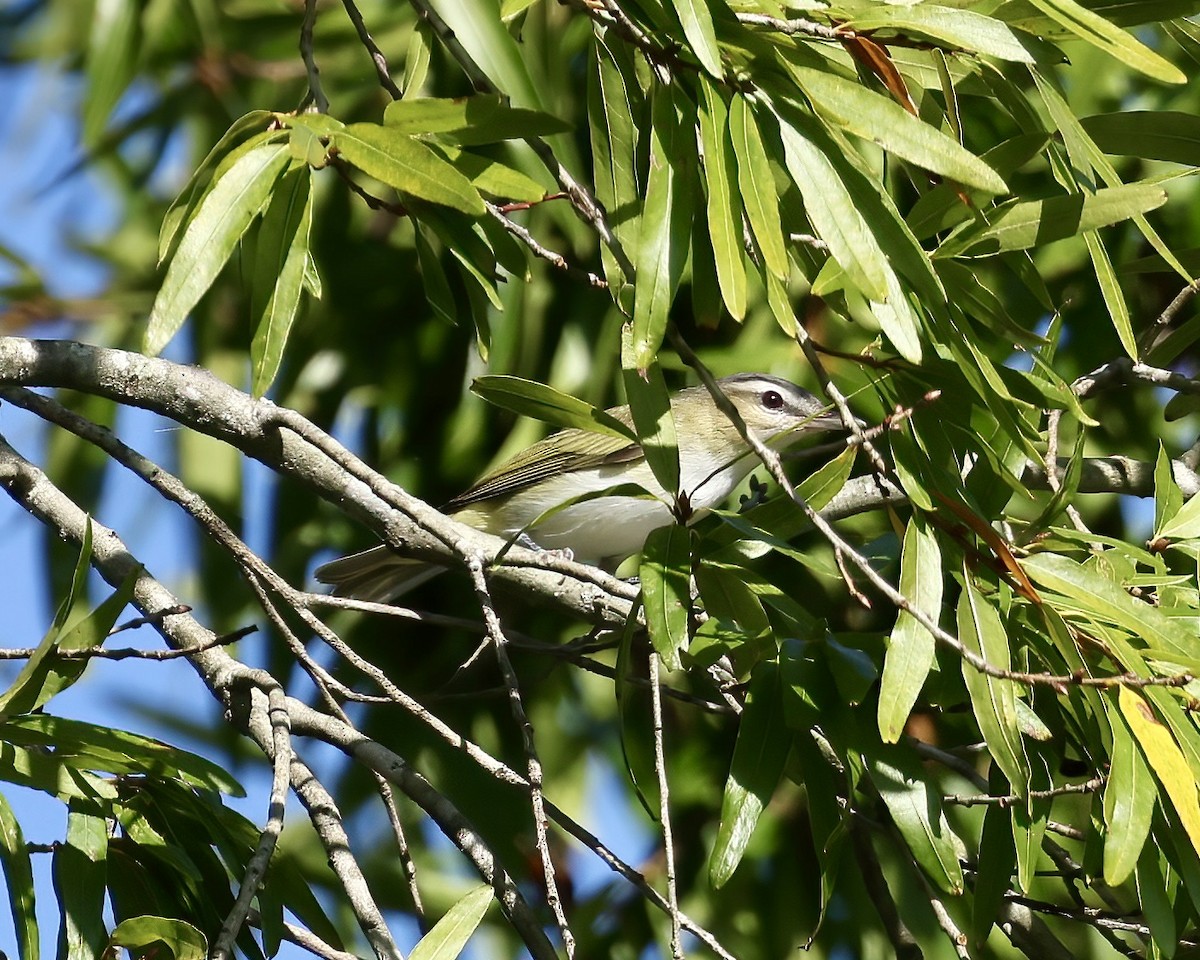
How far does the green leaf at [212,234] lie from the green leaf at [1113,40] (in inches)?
34.4

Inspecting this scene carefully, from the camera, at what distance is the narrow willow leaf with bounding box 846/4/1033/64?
147cm

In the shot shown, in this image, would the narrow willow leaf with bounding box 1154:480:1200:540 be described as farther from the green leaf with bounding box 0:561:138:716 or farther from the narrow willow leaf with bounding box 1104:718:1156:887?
the green leaf with bounding box 0:561:138:716

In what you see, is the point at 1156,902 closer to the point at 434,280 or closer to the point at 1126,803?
the point at 1126,803

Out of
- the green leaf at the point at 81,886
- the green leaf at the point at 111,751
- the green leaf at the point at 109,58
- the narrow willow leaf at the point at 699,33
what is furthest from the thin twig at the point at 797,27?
the green leaf at the point at 109,58

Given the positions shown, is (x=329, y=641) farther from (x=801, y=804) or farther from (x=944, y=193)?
(x=801, y=804)

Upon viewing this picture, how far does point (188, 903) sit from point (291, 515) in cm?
162

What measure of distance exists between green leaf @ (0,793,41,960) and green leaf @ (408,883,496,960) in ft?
1.87

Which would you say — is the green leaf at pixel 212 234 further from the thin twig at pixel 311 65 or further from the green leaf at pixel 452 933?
the green leaf at pixel 452 933

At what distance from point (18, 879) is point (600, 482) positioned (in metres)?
2.82

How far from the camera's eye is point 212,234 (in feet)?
4.92

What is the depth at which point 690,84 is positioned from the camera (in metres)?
1.67

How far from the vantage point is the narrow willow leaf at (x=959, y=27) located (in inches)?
57.9

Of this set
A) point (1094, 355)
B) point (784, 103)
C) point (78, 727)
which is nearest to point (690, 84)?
point (784, 103)

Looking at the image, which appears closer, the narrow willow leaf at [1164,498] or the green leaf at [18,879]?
the green leaf at [18,879]
